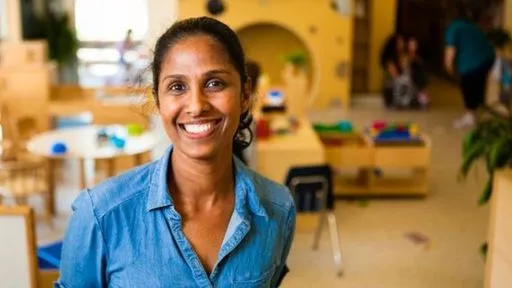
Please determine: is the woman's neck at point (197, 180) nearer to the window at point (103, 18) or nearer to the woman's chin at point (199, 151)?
the woman's chin at point (199, 151)

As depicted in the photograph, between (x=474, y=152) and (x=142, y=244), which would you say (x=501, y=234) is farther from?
(x=142, y=244)

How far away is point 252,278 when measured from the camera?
1417mm

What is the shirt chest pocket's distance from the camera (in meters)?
1.40

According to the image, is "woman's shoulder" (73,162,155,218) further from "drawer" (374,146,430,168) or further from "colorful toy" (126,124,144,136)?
"drawer" (374,146,430,168)

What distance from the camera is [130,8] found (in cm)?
868

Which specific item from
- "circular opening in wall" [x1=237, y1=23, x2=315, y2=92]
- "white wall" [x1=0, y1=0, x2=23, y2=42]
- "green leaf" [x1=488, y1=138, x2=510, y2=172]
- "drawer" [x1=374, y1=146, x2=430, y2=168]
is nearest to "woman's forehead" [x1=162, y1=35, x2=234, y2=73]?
"green leaf" [x1=488, y1=138, x2=510, y2=172]

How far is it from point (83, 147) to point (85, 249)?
3.17m

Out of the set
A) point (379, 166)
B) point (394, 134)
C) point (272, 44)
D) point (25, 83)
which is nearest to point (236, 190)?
point (379, 166)

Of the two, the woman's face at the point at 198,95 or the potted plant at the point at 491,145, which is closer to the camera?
the woman's face at the point at 198,95

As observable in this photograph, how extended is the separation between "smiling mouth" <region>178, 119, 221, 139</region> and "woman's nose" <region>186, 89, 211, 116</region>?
2 centimetres

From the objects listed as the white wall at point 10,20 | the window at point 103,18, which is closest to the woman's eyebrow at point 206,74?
Result: the white wall at point 10,20

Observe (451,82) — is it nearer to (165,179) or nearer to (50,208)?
(50,208)

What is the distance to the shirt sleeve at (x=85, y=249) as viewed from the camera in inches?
53.2

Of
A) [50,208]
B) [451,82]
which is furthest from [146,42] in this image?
[451,82]
